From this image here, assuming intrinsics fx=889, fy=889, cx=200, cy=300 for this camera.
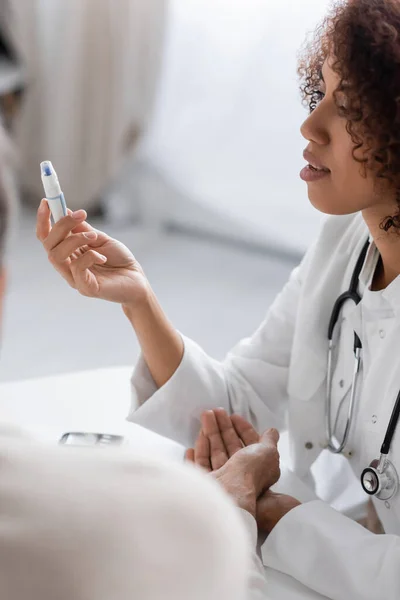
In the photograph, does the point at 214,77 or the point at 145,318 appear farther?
the point at 214,77

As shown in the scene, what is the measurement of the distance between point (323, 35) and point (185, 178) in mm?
2061

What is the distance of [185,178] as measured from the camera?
333 cm

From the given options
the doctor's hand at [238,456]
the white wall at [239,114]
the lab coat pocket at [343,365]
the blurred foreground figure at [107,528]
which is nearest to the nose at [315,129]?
the lab coat pocket at [343,365]

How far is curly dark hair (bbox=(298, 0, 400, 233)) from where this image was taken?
115 cm

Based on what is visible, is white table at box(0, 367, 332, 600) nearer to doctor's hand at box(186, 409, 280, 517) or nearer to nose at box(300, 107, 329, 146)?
doctor's hand at box(186, 409, 280, 517)

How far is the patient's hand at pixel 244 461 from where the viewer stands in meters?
1.20

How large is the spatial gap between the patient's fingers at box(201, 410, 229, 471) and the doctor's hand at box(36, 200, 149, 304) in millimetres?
216

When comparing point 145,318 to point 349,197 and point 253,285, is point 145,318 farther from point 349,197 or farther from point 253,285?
point 253,285

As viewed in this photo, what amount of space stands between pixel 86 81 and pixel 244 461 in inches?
97.0

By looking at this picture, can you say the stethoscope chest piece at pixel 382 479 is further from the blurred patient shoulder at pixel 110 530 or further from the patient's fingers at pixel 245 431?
the blurred patient shoulder at pixel 110 530


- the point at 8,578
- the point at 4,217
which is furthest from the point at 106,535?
the point at 4,217

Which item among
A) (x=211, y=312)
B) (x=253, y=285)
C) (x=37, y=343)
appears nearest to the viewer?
(x=37, y=343)

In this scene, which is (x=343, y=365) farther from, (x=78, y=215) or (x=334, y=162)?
(x=78, y=215)

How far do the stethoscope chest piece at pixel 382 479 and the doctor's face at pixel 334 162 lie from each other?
1.17 ft
